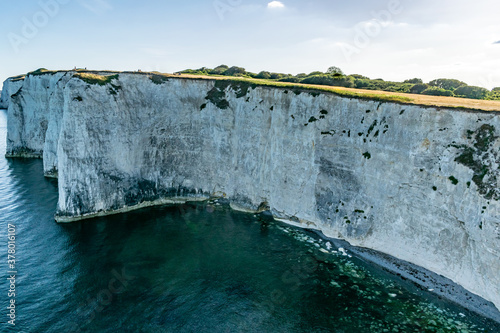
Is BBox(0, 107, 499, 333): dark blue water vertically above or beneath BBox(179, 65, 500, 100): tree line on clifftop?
beneath

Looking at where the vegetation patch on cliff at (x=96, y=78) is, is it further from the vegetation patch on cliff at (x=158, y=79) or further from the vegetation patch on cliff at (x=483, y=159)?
the vegetation patch on cliff at (x=483, y=159)

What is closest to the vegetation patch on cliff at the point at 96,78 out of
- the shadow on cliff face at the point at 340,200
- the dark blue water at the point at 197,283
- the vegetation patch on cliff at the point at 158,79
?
the vegetation patch on cliff at the point at 158,79

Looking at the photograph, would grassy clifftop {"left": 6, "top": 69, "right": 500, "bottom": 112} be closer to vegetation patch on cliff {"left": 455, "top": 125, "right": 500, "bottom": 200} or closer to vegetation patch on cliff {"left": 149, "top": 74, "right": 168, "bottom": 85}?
vegetation patch on cliff {"left": 149, "top": 74, "right": 168, "bottom": 85}

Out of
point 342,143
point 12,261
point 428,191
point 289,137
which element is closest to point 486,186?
point 428,191

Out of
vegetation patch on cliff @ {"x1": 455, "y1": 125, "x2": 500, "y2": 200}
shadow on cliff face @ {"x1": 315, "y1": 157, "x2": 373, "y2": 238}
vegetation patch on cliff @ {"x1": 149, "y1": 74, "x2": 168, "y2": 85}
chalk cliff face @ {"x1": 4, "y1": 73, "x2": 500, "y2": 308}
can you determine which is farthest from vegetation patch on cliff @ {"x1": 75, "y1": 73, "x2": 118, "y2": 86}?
vegetation patch on cliff @ {"x1": 455, "y1": 125, "x2": 500, "y2": 200}

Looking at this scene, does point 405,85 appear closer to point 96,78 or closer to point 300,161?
point 300,161

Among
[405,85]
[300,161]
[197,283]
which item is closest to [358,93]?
[300,161]
